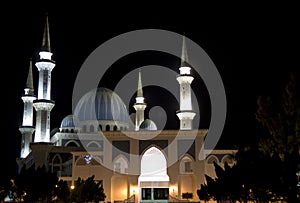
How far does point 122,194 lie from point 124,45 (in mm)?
13525

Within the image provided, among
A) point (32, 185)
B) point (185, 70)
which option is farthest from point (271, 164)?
point (185, 70)

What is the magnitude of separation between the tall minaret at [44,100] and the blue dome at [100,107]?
884 centimetres

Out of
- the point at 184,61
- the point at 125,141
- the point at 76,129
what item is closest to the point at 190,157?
the point at 125,141

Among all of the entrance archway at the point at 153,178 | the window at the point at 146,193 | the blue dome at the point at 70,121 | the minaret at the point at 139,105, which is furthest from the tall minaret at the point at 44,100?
the minaret at the point at 139,105

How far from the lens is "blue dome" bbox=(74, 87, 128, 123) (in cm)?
4141

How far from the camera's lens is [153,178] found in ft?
100

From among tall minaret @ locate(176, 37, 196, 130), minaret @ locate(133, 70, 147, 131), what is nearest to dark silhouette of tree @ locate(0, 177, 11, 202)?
tall minaret @ locate(176, 37, 196, 130)

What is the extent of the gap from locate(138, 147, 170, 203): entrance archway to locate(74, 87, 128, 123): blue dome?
10875 millimetres

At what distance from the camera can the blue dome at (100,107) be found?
41406 millimetres

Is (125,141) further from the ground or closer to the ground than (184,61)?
closer to the ground

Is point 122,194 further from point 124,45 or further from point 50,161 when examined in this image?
point 124,45

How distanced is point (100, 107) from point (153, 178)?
510 inches

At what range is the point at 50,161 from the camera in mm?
35250

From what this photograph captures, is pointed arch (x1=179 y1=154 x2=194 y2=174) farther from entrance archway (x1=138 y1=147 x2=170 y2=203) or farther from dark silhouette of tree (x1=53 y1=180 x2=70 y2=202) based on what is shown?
dark silhouette of tree (x1=53 y1=180 x2=70 y2=202)
